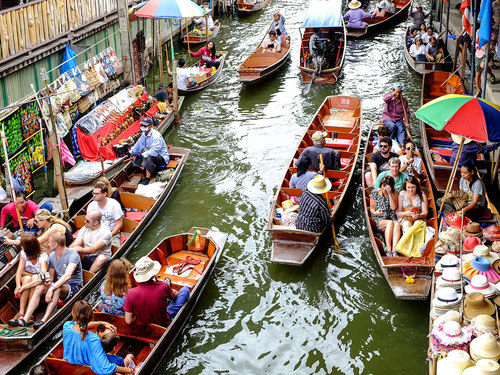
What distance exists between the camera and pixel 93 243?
368 inches

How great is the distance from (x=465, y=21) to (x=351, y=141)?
13.4 feet

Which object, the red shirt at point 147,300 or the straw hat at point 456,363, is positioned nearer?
the straw hat at point 456,363

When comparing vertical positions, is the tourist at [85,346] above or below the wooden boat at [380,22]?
below

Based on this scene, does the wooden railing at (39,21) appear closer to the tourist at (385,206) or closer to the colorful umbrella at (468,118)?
the tourist at (385,206)

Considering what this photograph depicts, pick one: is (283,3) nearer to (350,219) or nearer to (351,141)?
(351,141)

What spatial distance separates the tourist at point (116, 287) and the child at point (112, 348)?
2.77 ft

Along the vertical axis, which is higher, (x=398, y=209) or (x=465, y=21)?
(x=465, y=21)

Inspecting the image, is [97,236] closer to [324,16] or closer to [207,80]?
[207,80]

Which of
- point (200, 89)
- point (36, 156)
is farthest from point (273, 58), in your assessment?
point (36, 156)

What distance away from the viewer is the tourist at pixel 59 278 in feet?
26.9

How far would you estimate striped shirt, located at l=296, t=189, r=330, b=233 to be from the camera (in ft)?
31.4

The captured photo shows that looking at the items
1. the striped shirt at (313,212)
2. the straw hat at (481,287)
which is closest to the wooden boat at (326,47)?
the striped shirt at (313,212)

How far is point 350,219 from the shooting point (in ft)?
36.9

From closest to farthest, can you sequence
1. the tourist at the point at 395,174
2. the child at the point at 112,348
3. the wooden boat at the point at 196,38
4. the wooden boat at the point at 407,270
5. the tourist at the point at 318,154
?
the child at the point at 112,348
the wooden boat at the point at 407,270
the tourist at the point at 395,174
the tourist at the point at 318,154
the wooden boat at the point at 196,38
